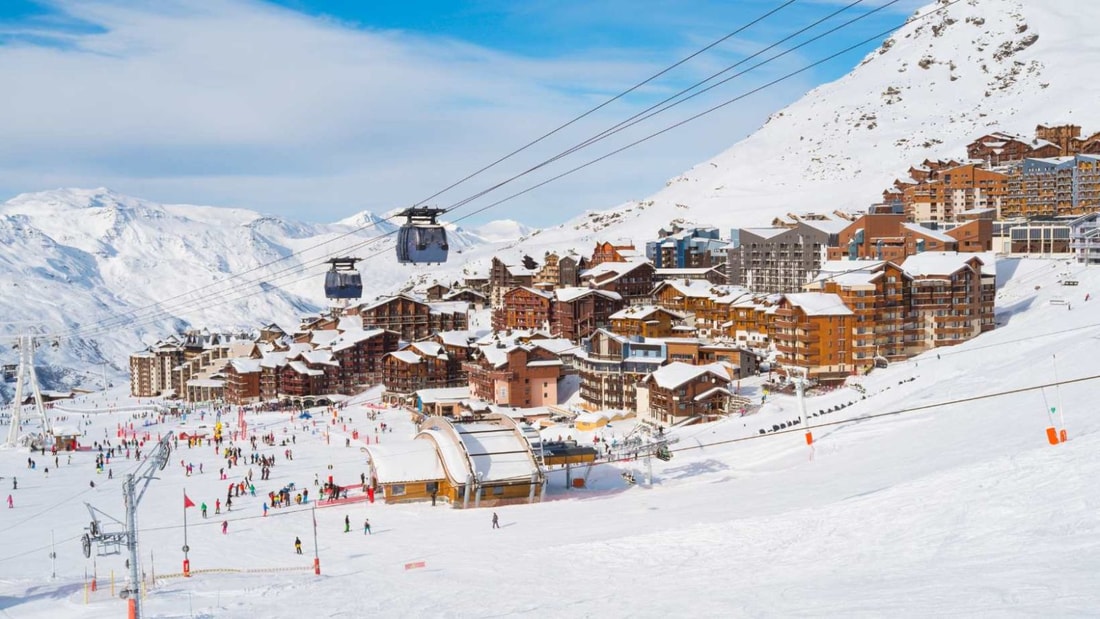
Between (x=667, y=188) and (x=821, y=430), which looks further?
(x=667, y=188)

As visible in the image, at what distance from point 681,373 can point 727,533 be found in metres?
26.8

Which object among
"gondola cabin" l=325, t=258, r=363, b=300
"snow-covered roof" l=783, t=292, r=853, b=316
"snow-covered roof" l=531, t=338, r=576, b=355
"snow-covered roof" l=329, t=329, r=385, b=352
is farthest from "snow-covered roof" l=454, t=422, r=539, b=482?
"snow-covered roof" l=329, t=329, r=385, b=352

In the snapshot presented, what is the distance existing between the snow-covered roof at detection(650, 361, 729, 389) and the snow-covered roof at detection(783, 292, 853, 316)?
20.2 feet

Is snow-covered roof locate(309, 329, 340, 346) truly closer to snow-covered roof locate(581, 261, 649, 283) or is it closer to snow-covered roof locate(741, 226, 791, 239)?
snow-covered roof locate(581, 261, 649, 283)

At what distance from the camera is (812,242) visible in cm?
7862

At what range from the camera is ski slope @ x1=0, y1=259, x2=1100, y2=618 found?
16359 millimetres

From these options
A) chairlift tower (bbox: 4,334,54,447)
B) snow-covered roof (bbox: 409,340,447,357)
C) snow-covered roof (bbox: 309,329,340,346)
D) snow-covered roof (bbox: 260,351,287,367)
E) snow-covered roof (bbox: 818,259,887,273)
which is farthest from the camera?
snow-covered roof (bbox: 309,329,340,346)

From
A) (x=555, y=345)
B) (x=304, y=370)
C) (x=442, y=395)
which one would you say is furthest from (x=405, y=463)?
(x=304, y=370)

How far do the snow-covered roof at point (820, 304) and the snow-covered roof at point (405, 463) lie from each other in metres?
24.5

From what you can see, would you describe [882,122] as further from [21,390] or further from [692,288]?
[21,390]

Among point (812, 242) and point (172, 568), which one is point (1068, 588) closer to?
point (172, 568)

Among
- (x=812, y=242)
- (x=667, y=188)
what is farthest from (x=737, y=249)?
(x=667, y=188)

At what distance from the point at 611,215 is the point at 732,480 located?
126 m

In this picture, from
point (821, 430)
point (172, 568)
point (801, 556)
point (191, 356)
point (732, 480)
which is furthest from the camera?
point (191, 356)
